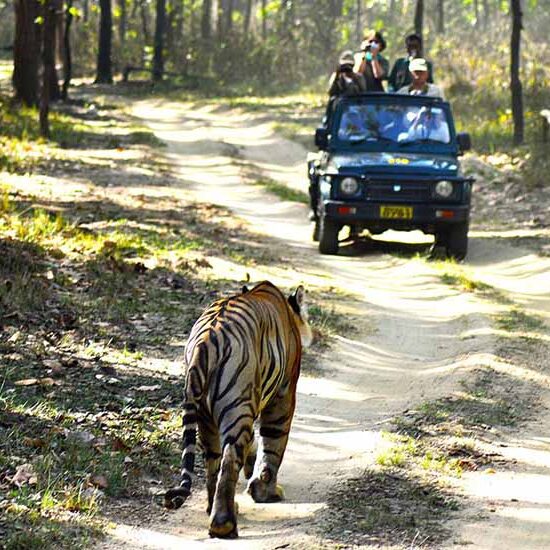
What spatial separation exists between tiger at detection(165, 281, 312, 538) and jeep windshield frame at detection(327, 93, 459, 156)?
28.9 ft

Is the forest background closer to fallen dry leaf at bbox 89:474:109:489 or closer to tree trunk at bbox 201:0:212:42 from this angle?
tree trunk at bbox 201:0:212:42

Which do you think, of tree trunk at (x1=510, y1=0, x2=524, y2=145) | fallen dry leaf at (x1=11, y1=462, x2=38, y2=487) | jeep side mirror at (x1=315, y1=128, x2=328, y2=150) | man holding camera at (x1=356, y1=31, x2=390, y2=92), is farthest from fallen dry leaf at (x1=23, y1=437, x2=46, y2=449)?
tree trunk at (x1=510, y1=0, x2=524, y2=145)

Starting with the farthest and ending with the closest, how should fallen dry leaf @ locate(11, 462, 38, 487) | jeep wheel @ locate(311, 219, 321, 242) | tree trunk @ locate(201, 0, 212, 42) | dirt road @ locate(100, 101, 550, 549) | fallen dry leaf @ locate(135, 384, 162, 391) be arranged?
tree trunk @ locate(201, 0, 212, 42) < jeep wheel @ locate(311, 219, 321, 242) < fallen dry leaf @ locate(135, 384, 162, 391) < fallen dry leaf @ locate(11, 462, 38, 487) < dirt road @ locate(100, 101, 550, 549)

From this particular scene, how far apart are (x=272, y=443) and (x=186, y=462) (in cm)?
81

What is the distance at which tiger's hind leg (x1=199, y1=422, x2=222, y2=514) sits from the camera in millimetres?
5660

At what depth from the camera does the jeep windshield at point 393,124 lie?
1487 cm

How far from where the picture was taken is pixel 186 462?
548 cm

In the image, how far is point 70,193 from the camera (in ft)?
56.4

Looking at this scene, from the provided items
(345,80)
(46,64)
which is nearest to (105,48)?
(46,64)

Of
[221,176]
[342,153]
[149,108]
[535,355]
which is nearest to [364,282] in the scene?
[342,153]

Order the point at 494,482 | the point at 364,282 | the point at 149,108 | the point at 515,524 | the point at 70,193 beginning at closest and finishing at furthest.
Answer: the point at 515,524 < the point at 494,482 < the point at 364,282 < the point at 70,193 < the point at 149,108

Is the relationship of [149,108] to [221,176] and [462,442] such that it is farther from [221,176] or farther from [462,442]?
[462,442]

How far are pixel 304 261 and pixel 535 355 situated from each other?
14.7ft

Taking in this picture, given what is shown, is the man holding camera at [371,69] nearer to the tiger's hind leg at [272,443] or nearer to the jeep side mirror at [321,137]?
the jeep side mirror at [321,137]
